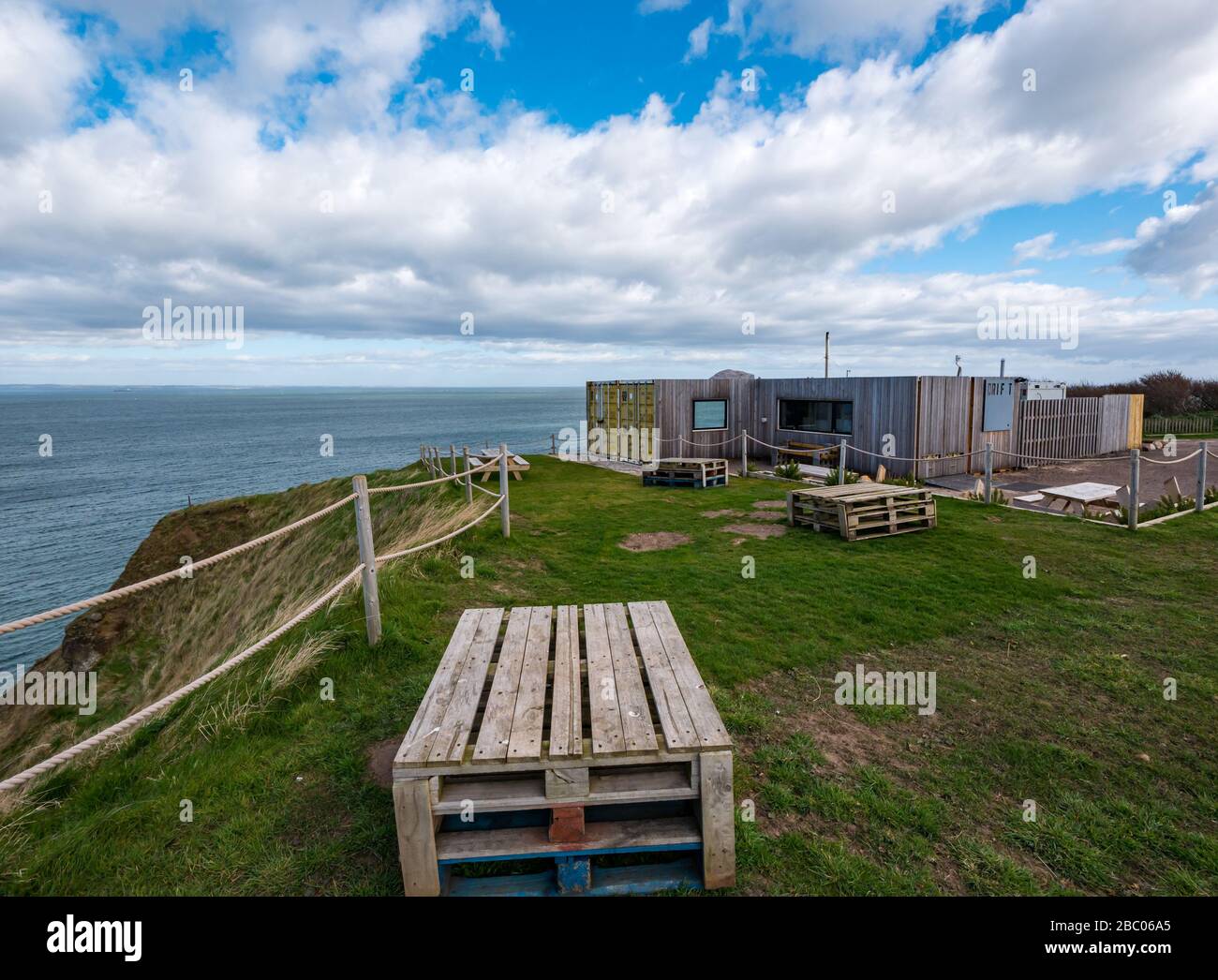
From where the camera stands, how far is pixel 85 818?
12.2 feet

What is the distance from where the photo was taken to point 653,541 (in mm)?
10617

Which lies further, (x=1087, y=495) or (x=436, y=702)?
(x=1087, y=495)

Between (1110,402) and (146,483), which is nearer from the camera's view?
(1110,402)

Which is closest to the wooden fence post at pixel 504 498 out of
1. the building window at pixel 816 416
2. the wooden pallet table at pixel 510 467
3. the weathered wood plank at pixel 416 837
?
the wooden pallet table at pixel 510 467

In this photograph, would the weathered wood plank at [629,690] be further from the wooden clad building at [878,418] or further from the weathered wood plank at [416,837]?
the wooden clad building at [878,418]

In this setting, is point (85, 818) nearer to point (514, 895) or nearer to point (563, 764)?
point (514, 895)

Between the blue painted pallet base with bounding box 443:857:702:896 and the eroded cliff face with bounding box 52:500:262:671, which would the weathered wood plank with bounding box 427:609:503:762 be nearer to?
the blue painted pallet base with bounding box 443:857:702:896

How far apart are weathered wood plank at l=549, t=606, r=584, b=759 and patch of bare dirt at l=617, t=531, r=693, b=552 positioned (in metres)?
5.71

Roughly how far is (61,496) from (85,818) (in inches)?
2104

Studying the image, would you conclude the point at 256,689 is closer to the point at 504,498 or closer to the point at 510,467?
the point at 504,498

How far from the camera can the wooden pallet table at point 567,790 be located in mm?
2830

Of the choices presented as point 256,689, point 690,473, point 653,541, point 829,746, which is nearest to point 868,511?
point 653,541

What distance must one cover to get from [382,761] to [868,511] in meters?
8.61
